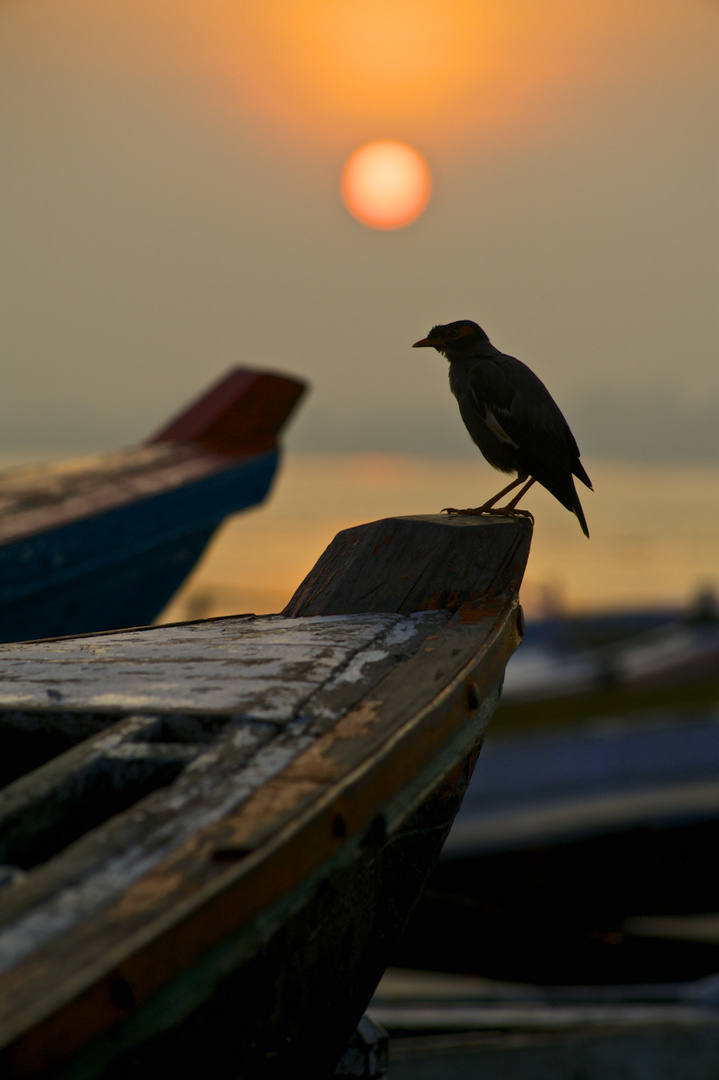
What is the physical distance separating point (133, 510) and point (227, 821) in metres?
4.75

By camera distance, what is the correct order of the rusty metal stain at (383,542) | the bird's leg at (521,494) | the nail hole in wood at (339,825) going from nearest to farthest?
the nail hole in wood at (339,825), the rusty metal stain at (383,542), the bird's leg at (521,494)

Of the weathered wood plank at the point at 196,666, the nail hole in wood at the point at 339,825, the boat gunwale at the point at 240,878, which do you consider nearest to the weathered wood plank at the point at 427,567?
the weathered wood plank at the point at 196,666

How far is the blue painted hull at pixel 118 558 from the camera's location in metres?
5.28

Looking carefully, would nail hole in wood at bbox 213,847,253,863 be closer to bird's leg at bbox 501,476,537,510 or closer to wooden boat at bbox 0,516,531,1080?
wooden boat at bbox 0,516,531,1080

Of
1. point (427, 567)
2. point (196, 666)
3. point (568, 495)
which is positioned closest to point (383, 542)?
point (427, 567)

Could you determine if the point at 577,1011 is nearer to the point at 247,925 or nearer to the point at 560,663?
the point at 247,925

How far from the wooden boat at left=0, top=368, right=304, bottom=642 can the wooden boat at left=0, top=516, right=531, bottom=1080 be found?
2840 millimetres

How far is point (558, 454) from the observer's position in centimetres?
386

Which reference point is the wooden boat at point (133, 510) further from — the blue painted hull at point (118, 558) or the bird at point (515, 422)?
the bird at point (515, 422)

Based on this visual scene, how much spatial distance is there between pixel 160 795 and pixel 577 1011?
5708mm

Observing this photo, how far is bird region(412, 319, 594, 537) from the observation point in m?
3.78

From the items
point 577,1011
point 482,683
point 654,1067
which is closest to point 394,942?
point 482,683

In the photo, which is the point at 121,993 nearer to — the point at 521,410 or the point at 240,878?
the point at 240,878

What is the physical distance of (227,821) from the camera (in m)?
1.42
